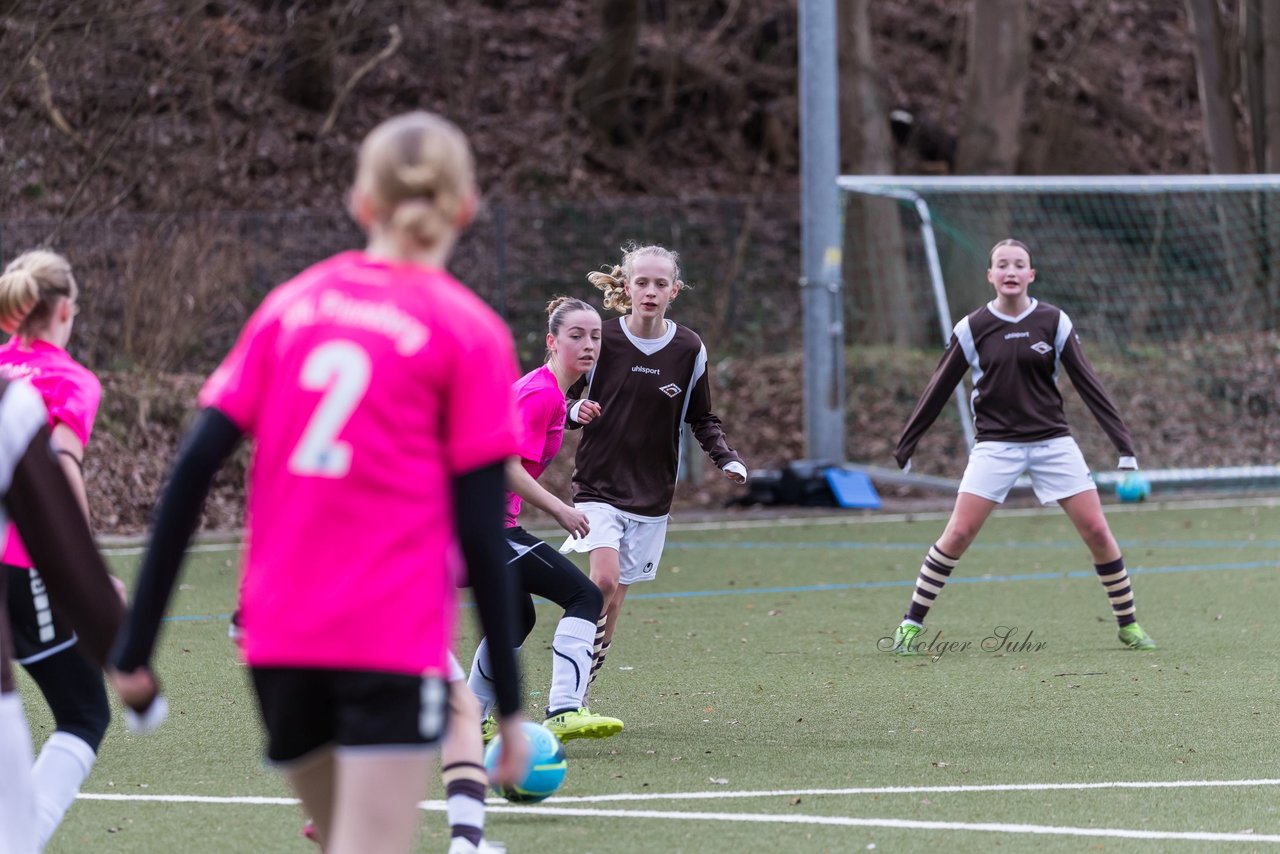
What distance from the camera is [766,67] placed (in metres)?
25.5

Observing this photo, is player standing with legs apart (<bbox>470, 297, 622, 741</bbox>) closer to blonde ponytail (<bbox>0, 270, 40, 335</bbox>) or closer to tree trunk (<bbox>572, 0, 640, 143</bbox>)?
blonde ponytail (<bbox>0, 270, 40, 335</bbox>)

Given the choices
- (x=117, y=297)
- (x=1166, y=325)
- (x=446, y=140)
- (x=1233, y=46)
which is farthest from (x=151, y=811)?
(x=1233, y=46)

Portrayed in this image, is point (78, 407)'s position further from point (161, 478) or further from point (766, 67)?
point (766, 67)

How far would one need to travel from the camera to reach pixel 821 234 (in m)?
16.4

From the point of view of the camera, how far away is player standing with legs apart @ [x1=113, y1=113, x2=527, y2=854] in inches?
115

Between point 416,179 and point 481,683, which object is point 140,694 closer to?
point 416,179

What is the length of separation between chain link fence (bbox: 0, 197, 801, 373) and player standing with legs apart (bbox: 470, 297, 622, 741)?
32.1 feet

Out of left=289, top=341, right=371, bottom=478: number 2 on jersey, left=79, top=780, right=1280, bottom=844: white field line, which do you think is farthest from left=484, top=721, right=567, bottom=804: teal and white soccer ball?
left=289, top=341, right=371, bottom=478: number 2 on jersey

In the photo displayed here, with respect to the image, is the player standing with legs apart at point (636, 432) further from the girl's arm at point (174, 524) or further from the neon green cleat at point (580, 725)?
the girl's arm at point (174, 524)

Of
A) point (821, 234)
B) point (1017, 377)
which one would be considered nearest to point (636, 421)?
point (1017, 377)

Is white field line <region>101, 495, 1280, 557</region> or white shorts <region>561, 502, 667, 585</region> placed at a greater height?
white shorts <region>561, 502, 667, 585</region>

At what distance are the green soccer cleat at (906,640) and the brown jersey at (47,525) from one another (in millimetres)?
5513

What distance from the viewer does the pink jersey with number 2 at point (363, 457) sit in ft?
9.56

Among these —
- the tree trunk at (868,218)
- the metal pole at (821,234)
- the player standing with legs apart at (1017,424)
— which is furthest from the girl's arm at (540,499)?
the tree trunk at (868,218)
